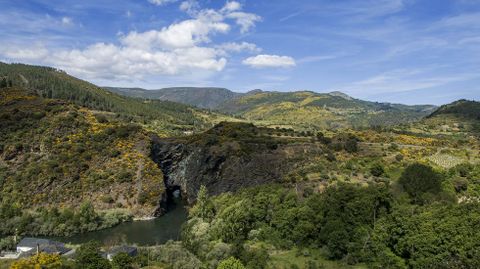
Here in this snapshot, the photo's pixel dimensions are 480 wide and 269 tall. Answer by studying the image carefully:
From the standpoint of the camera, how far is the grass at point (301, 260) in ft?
165

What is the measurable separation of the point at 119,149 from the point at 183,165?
54.1 feet

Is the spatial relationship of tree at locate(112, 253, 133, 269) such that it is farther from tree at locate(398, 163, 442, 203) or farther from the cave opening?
the cave opening

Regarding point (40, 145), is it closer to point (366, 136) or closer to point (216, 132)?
point (216, 132)

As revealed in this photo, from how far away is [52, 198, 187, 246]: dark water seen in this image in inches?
2780

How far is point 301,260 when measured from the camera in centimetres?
5278

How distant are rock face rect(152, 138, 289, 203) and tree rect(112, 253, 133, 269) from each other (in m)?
45.4

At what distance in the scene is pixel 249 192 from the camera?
73438 millimetres

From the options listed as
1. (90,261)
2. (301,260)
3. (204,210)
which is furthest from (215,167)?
(90,261)

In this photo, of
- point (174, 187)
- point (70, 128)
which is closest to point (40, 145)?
point (70, 128)

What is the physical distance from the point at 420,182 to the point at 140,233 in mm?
48009

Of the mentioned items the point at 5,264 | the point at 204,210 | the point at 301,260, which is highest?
the point at 204,210

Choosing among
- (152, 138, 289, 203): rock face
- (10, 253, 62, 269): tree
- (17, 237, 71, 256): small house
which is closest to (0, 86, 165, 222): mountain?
(152, 138, 289, 203): rock face

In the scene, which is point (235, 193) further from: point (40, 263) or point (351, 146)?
point (40, 263)

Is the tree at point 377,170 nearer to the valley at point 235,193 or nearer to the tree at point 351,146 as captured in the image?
the valley at point 235,193
